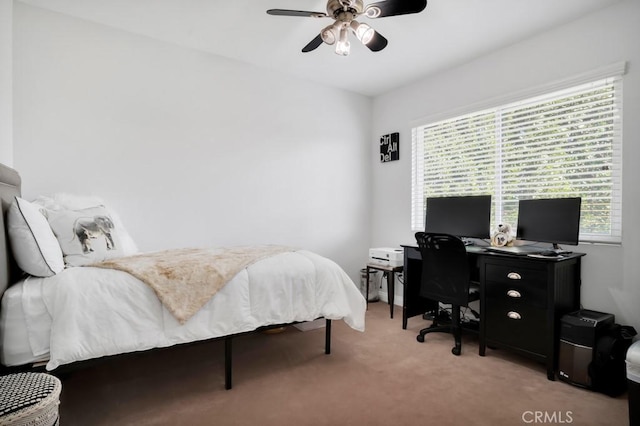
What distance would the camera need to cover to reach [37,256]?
1.78 metres

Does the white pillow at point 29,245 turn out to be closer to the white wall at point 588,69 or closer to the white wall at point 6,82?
the white wall at point 6,82

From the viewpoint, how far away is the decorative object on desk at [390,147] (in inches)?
169

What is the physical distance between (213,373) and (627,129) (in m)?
3.49

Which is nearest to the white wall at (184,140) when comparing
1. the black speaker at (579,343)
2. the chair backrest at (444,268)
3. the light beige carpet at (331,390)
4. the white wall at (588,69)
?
the light beige carpet at (331,390)

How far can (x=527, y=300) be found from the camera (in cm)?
244

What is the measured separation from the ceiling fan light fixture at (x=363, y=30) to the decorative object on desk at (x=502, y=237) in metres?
1.97

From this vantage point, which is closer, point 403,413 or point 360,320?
point 403,413

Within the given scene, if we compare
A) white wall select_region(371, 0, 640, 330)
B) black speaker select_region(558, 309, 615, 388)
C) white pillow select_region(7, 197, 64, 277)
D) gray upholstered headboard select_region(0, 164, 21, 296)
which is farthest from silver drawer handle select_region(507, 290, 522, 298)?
gray upholstered headboard select_region(0, 164, 21, 296)

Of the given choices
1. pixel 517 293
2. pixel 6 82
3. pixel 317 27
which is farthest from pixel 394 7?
pixel 6 82

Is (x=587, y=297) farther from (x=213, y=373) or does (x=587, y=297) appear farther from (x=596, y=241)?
(x=213, y=373)

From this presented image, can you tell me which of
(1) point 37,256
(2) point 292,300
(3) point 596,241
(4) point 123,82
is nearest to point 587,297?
(3) point 596,241

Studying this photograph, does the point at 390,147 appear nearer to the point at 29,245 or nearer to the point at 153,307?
the point at 153,307

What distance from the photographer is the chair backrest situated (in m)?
2.73

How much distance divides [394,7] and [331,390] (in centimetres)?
243
